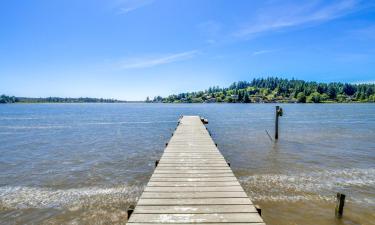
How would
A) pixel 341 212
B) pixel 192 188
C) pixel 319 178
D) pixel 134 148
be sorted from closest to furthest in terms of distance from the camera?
pixel 192 188 < pixel 341 212 < pixel 319 178 < pixel 134 148

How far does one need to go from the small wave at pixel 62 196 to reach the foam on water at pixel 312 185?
5.55m

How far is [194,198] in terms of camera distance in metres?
6.81

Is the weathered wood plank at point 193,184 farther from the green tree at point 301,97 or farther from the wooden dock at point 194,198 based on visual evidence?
the green tree at point 301,97

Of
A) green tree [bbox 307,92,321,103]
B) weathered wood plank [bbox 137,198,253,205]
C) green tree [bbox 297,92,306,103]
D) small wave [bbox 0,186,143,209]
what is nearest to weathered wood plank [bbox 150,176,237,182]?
weathered wood plank [bbox 137,198,253,205]

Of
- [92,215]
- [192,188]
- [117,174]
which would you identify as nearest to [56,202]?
[92,215]

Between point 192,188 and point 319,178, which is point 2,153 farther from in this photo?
point 319,178

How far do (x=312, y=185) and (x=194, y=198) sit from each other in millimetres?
7837

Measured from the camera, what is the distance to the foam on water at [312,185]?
1082cm

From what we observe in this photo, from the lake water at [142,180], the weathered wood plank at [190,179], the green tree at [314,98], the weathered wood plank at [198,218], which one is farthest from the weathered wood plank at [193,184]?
the green tree at [314,98]

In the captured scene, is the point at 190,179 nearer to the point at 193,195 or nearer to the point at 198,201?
the point at 193,195

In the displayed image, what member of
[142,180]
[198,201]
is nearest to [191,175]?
[198,201]

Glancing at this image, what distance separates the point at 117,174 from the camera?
1435 cm

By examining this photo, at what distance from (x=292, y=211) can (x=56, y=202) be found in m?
9.16

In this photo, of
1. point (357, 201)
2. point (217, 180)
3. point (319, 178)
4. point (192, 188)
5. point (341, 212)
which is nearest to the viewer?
point (192, 188)
